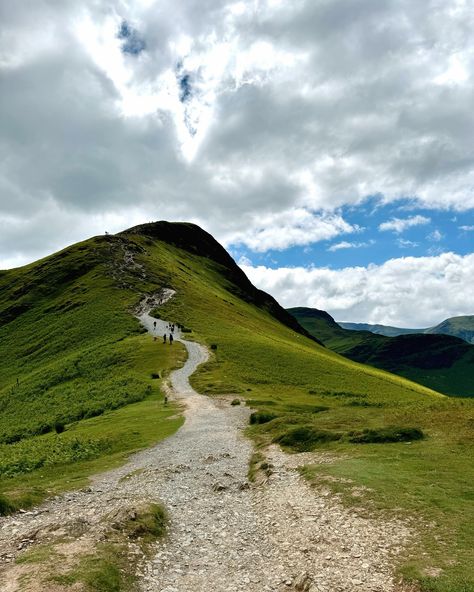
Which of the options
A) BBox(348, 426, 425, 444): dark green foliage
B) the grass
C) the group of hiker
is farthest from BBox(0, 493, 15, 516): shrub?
the group of hiker

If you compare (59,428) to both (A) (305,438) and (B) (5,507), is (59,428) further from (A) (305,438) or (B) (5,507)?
(B) (5,507)

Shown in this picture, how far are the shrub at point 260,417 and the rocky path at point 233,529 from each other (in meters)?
13.1

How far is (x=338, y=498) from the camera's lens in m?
21.1

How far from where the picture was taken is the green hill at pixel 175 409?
21703mm

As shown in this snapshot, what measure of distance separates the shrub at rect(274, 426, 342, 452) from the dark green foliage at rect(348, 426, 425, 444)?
1.56m

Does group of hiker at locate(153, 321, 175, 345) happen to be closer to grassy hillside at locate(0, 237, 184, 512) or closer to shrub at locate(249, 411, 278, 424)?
grassy hillside at locate(0, 237, 184, 512)

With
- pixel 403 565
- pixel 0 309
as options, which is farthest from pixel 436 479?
pixel 0 309

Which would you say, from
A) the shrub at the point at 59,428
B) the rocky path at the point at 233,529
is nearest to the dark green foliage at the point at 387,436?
the rocky path at the point at 233,529

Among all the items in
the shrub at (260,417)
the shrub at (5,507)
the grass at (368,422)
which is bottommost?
the shrub at (5,507)

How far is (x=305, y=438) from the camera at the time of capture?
1340 inches

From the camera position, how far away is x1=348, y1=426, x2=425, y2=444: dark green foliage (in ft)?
107

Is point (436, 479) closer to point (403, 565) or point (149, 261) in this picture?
point (403, 565)

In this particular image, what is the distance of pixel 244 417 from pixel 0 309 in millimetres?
120617

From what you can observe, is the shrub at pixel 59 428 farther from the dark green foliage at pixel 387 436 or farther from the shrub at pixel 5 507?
the dark green foliage at pixel 387 436
